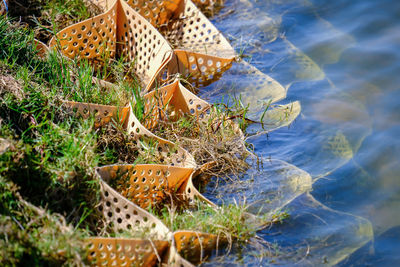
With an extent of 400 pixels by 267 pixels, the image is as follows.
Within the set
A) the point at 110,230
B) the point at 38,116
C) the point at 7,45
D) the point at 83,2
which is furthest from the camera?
the point at 83,2

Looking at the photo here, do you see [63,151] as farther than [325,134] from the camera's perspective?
No

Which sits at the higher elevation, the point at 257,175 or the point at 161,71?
the point at 161,71

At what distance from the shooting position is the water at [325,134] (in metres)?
3.07

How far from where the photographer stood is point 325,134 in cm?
401

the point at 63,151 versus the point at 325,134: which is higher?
the point at 63,151

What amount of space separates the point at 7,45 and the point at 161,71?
1177mm

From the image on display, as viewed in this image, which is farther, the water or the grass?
the water

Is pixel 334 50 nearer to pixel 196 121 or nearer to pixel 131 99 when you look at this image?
pixel 196 121

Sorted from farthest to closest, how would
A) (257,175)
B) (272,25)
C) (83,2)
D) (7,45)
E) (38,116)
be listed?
(272,25)
(83,2)
(7,45)
(257,175)
(38,116)

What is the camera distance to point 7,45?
3879 millimetres

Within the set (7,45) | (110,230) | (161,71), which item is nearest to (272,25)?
(161,71)

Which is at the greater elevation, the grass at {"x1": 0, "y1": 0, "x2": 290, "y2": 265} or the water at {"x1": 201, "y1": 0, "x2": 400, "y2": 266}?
the grass at {"x1": 0, "y1": 0, "x2": 290, "y2": 265}

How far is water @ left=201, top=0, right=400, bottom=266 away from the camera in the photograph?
3.07m

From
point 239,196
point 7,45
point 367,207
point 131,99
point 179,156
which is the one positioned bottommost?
point 367,207
